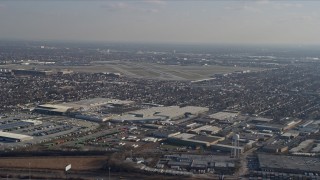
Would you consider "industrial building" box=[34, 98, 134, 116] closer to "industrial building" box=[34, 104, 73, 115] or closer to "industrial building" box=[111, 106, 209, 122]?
"industrial building" box=[34, 104, 73, 115]

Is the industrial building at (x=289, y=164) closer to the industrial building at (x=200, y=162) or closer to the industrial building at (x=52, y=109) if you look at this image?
the industrial building at (x=200, y=162)

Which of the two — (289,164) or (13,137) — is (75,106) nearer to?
(13,137)

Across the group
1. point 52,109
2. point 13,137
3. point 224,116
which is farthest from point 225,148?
point 52,109

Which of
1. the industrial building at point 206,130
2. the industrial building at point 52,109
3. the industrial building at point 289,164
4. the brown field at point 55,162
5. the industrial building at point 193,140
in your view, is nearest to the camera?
the industrial building at point 289,164

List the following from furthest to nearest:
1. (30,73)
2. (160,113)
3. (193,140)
Answer: 1. (30,73)
2. (160,113)
3. (193,140)

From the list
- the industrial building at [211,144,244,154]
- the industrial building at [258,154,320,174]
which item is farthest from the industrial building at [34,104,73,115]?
the industrial building at [258,154,320,174]

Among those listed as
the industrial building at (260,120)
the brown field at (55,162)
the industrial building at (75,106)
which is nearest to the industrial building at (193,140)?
the brown field at (55,162)

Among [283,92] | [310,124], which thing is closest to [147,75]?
[283,92]
